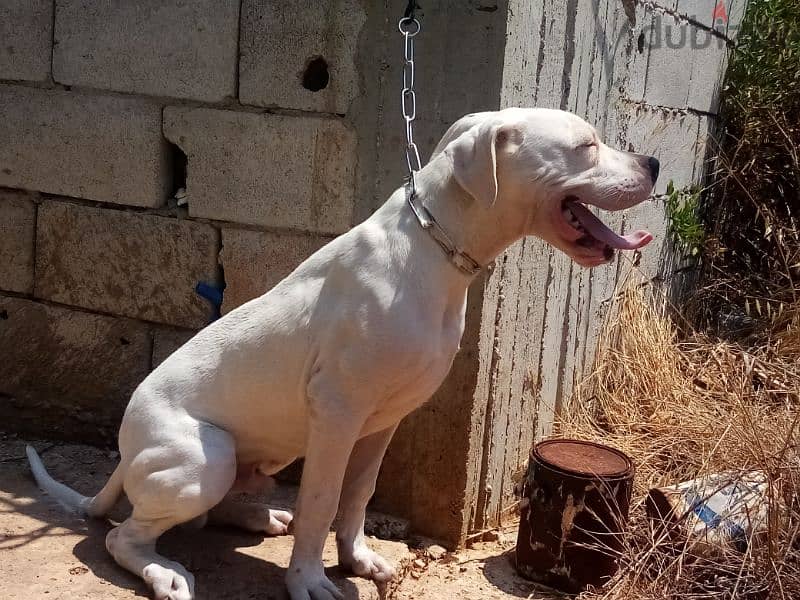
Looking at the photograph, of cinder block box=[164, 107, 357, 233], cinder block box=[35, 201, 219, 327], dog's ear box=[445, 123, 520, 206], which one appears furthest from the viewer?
cinder block box=[35, 201, 219, 327]

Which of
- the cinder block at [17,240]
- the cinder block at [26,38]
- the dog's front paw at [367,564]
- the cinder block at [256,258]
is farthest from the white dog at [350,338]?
the cinder block at [26,38]

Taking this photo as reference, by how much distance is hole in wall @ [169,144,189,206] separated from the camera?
4070 mm

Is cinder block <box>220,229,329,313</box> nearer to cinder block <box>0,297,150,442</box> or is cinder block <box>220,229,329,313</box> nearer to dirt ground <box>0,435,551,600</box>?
cinder block <box>0,297,150,442</box>

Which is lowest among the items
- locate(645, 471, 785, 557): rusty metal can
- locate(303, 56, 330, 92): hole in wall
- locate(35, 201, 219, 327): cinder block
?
locate(645, 471, 785, 557): rusty metal can

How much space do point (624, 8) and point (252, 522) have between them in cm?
296

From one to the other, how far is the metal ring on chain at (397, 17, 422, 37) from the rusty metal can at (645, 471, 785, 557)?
197 cm

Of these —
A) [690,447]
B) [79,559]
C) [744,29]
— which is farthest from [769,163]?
[79,559]

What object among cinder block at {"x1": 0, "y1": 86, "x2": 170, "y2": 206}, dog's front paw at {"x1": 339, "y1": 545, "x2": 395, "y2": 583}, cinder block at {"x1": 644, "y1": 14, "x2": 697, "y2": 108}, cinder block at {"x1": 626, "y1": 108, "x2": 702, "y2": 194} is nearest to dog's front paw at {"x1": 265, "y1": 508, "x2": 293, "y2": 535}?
dog's front paw at {"x1": 339, "y1": 545, "x2": 395, "y2": 583}

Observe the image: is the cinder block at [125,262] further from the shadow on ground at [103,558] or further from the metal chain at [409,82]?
the metal chain at [409,82]

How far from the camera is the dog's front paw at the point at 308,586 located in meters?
2.87

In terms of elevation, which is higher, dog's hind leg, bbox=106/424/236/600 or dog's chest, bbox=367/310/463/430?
dog's chest, bbox=367/310/463/430

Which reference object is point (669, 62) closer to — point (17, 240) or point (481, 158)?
point (481, 158)

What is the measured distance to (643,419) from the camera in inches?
178

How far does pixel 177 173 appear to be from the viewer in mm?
4105
